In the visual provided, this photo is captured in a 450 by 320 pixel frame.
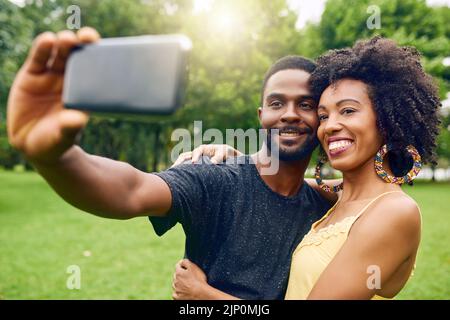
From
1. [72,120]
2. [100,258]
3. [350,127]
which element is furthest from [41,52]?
[100,258]

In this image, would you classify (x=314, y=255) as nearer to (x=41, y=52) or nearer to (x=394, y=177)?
(x=394, y=177)

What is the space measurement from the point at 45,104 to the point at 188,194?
98cm

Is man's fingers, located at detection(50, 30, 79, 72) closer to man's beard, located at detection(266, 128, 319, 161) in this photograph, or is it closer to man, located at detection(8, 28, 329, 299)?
man, located at detection(8, 28, 329, 299)

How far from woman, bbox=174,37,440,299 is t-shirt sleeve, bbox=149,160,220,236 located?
311mm

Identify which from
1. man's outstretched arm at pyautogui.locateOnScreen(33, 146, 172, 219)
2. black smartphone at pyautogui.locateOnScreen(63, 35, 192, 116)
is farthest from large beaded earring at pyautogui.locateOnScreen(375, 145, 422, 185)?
black smartphone at pyautogui.locateOnScreen(63, 35, 192, 116)

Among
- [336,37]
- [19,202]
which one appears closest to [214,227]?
[19,202]

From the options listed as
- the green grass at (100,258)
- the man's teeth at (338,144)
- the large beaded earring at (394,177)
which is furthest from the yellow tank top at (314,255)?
the green grass at (100,258)

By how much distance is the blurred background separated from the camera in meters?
7.48

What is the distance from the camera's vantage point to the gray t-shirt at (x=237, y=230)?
2248 millimetres

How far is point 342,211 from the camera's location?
232 cm

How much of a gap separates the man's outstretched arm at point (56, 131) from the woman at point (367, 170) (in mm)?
861

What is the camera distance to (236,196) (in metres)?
2.35

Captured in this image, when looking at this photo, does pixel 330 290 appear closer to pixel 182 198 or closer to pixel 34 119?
pixel 182 198

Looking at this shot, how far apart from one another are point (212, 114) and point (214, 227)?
18.4 m
